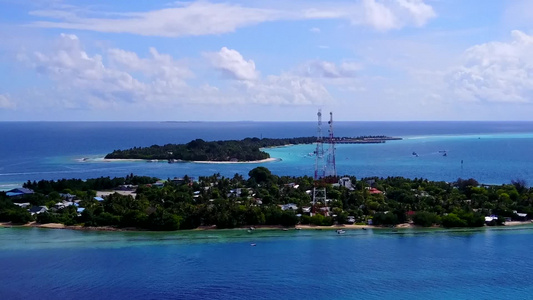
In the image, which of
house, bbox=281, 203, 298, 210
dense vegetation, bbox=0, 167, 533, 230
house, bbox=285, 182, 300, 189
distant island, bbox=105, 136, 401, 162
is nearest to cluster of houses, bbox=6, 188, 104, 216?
dense vegetation, bbox=0, 167, 533, 230

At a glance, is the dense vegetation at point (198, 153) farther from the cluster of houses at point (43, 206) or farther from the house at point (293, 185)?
the cluster of houses at point (43, 206)

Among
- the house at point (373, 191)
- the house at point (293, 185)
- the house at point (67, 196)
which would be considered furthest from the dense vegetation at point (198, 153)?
the house at point (67, 196)

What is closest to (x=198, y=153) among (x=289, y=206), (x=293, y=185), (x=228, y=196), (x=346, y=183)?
(x=293, y=185)

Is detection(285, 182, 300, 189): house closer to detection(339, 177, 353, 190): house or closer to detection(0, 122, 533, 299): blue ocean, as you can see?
detection(339, 177, 353, 190): house

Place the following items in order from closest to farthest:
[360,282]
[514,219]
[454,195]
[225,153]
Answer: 1. [360,282]
2. [514,219]
3. [454,195]
4. [225,153]

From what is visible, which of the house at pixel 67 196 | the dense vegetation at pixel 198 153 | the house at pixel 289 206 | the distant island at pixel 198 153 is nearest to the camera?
the house at pixel 289 206

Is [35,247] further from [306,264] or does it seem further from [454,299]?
[454,299]

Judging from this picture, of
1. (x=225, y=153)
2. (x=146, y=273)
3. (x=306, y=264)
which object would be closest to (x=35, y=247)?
(x=146, y=273)

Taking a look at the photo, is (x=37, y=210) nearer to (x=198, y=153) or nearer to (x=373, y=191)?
(x=373, y=191)
